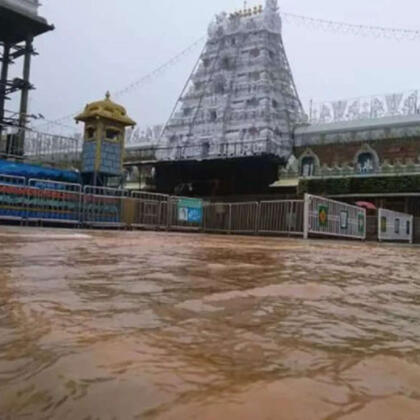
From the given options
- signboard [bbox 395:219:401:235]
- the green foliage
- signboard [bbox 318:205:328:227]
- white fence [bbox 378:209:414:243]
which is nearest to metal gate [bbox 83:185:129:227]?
signboard [bbox 318:205:328:227]

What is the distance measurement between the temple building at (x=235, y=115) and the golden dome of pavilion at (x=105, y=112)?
1007 cm

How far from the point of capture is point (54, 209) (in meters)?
14.0

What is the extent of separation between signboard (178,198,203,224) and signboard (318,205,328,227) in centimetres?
438

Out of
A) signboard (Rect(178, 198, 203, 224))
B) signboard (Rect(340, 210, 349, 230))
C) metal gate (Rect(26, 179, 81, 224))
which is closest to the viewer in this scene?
metal gate (Rect(26, 179, 81, 224))

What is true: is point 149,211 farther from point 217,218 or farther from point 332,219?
point 332,219

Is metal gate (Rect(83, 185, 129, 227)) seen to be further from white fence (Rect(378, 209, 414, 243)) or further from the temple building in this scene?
the temple building

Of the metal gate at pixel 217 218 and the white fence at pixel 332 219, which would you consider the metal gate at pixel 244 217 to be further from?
the white fence at pixel 332 219

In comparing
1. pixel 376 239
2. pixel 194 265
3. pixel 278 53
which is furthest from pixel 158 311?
pixel 278 53

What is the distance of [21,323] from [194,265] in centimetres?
248

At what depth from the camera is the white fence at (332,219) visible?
15.9 metres

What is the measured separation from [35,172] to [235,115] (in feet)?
55.4

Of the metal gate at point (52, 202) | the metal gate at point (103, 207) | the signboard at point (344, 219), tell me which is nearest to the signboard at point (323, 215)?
the signboard at point (344, 219)

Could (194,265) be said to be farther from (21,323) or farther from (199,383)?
(199,383)

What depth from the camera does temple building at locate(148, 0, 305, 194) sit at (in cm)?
2961
